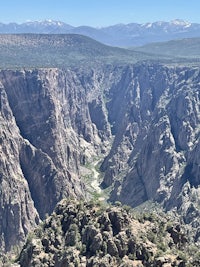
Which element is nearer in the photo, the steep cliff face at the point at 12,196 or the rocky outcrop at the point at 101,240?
the rocky outcrop at the point at 101,240

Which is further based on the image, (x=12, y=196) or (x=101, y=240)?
(x=12, y=196)

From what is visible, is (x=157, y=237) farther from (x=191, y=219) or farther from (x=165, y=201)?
(x=165, y=201)

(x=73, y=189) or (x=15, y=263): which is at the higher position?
(x=15, y=263)

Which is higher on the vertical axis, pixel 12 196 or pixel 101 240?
pixel 101 240

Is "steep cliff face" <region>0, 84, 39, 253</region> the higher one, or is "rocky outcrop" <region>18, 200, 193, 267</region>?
"rocky outcrop" <region>18, 200, 193, 267</region>

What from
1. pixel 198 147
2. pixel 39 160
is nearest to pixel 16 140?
pixel 39 160

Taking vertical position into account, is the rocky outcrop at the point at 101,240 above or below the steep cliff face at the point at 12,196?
above

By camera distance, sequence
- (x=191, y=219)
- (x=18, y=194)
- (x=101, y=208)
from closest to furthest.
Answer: (x=101, y=208) < (x=191, y=219) < (x=18, y=194)

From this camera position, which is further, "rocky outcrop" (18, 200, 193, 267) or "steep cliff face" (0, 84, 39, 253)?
"steep cliff face" (0, 84, 39, 253)
